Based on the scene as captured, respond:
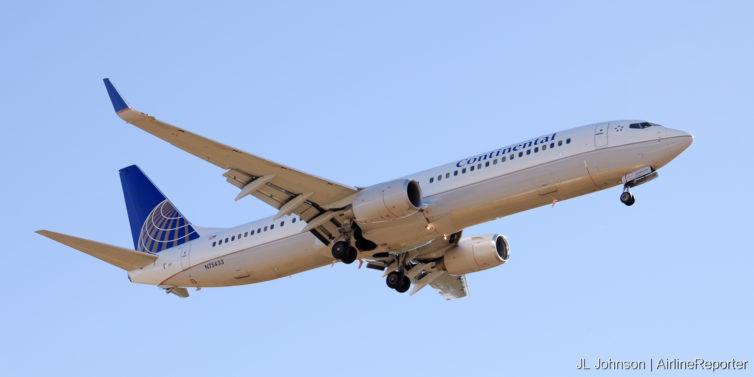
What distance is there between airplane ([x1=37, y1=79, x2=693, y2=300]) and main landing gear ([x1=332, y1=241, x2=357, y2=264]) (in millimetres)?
38

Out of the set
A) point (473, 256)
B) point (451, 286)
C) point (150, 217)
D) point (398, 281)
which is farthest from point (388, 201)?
point (150, 217)

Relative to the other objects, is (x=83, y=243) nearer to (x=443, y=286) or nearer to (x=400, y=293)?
(x=400, y=293)

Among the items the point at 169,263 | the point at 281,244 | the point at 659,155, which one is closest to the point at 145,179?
the point at 169,263

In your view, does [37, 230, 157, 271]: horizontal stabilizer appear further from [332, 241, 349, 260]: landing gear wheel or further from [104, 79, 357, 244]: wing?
[332, 241, 349, 260]: landing gear wheel

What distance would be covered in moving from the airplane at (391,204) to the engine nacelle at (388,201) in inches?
1.9

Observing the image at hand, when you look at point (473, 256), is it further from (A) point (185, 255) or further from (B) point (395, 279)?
(A) point (185, 255)

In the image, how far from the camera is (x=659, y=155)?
37.5 meters

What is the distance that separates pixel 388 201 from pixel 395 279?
7727 mm

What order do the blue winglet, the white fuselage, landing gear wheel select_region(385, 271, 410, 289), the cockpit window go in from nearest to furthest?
the blue winglet
the white fuselage
the cockpit window
landing gear wheel select_region(385, 271, 410, 289)

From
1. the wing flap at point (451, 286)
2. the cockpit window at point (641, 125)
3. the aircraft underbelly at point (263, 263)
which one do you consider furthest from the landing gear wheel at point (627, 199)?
the wing flap at point (451, 286)

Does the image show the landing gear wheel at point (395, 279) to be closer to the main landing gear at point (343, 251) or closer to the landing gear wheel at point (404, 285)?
the landing gear wheel at point (404, 285)

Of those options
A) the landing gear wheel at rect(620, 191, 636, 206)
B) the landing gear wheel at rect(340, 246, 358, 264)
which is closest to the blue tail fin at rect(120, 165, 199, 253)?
the landing gear wheel at rect(340, 246, 358, 264)

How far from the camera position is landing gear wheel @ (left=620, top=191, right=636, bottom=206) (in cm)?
3734

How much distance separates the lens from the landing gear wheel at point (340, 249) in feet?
131
